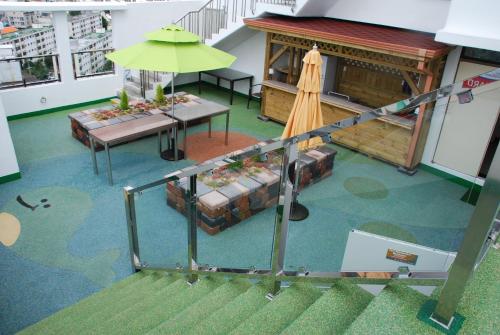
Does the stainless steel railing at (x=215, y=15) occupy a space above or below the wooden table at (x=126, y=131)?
above

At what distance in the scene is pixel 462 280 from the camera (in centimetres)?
183

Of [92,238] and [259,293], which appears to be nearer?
[259,293]

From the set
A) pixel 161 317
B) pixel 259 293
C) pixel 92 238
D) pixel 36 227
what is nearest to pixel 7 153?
pixel 36 227

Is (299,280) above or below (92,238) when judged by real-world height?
above

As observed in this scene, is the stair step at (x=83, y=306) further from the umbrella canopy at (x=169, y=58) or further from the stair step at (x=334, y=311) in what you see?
the umbrella canopy at (x=169, y=58)

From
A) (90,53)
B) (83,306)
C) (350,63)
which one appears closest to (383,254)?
(83,306)

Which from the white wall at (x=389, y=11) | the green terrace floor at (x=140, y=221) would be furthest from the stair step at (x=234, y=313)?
the white wall at (x=389, y=11)

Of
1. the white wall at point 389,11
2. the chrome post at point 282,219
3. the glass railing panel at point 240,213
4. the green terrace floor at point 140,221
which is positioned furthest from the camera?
the white wall at point 389,11

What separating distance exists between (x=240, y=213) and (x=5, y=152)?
390 cm

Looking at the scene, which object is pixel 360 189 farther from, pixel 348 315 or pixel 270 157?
pixel 348 315

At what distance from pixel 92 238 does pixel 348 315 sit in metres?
3.97

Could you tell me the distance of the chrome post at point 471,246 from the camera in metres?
1.63

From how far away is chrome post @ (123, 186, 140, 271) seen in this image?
3771 millimetres

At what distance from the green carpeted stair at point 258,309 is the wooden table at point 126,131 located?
2.88m
